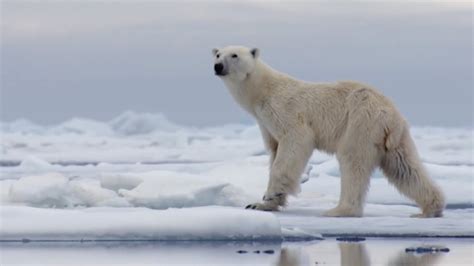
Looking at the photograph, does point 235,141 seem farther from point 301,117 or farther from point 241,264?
point 241,264

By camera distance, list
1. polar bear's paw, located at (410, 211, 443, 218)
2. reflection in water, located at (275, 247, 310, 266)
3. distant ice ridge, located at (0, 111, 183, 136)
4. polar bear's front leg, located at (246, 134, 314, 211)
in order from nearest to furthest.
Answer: reflection in water, located at (275, 247, 310, 266), polar bear's paw, located at (410, 211, 443, 218), polar bear's front leg, located at (246, 134, 314, 211), distant ice ridge, located at (0, 111, 183, 136)

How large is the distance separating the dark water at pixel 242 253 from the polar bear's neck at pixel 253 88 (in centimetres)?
176

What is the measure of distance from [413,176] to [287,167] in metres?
0.95

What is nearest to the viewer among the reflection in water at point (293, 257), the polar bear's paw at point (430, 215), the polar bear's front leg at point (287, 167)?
the reflection in water at point (293, 257)

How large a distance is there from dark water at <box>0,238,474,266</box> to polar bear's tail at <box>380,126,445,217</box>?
103 centimetres

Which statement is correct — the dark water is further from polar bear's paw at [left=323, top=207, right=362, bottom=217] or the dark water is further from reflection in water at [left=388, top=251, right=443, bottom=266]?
polar bear's paw at [left=323, top=207, right=362, bottom=217]

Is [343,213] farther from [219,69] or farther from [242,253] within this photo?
[242,253]

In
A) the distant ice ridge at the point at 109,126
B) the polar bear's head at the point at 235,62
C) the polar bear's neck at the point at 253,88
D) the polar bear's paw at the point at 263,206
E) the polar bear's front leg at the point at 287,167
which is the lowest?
the polar bear's paw at the point at 263,206

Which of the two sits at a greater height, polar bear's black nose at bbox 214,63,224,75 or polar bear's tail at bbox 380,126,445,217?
polar bear's black nose at bbox 214,63,224,75

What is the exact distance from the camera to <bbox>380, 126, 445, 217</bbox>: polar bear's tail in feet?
26.9

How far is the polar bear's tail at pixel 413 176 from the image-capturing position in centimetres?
820

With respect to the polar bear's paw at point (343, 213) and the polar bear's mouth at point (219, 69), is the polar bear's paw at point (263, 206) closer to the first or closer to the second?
the polar bear's paw at point (343, 213)

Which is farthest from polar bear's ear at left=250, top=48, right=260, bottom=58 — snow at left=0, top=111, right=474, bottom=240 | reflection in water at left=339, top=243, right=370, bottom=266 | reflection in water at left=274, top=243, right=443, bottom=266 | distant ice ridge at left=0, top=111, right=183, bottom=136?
distant ice ridge at left=0, top=111, right=183, bottom=136

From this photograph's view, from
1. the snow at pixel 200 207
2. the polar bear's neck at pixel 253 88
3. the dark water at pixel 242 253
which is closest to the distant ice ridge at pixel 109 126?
the snow at pixel 200 207
